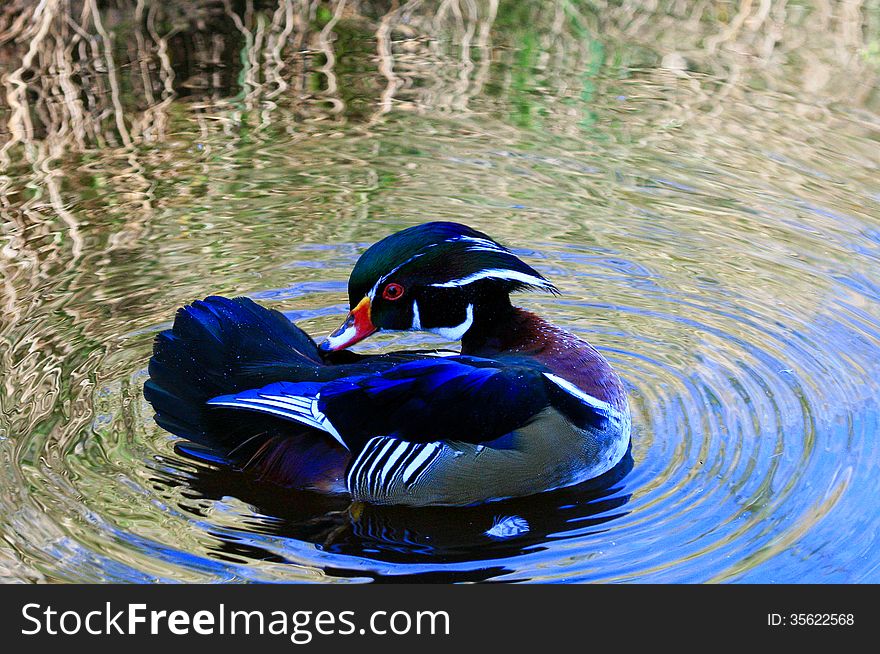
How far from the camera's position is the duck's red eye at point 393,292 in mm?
5086

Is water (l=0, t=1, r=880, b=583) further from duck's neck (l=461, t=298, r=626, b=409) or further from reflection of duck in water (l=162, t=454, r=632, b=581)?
duck's neck (l=461, t=298, r=626, b=409)

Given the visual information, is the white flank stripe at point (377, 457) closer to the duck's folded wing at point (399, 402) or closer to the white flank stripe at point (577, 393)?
the duck's folded wing at point (399, 402)

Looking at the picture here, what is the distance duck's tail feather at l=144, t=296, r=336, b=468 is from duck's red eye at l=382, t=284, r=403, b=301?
392mm

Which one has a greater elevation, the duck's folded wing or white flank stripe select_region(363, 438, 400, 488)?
the duck's folded wing

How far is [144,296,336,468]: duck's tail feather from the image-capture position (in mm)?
4855

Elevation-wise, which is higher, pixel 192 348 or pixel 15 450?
pixel 192 348

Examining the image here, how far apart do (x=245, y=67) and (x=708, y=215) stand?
12.4ft

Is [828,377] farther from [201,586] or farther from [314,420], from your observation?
[201,586]

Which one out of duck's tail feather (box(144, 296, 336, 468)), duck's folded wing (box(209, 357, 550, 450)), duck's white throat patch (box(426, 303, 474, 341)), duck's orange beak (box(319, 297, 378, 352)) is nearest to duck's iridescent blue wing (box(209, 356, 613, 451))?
duck's folded wing (box(209, 357, 550, 450))

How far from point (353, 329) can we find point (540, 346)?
0.78 metres

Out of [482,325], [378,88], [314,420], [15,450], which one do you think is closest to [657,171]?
[378,88]

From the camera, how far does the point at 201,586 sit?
166 inches

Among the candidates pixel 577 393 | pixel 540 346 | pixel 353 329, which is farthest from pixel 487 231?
pixel 577 393

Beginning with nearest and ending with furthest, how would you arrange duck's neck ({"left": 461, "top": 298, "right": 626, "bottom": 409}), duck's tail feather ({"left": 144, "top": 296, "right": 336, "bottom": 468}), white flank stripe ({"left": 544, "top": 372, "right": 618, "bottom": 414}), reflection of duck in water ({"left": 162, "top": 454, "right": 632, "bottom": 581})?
reflection of duck in water ({"left": 162, "top": 454, "right": 632, "bottom": 581}) → duck's tail feather ({"left": 144, "top": 296, "right": 336, "bottom": 468}) → white flank stripe ({"left": 544, "top": 372, "right": 618, "bottom": 414}) → duck's neck ({"left": 461, "top": 298, "right": 626, "bottom": 409})
